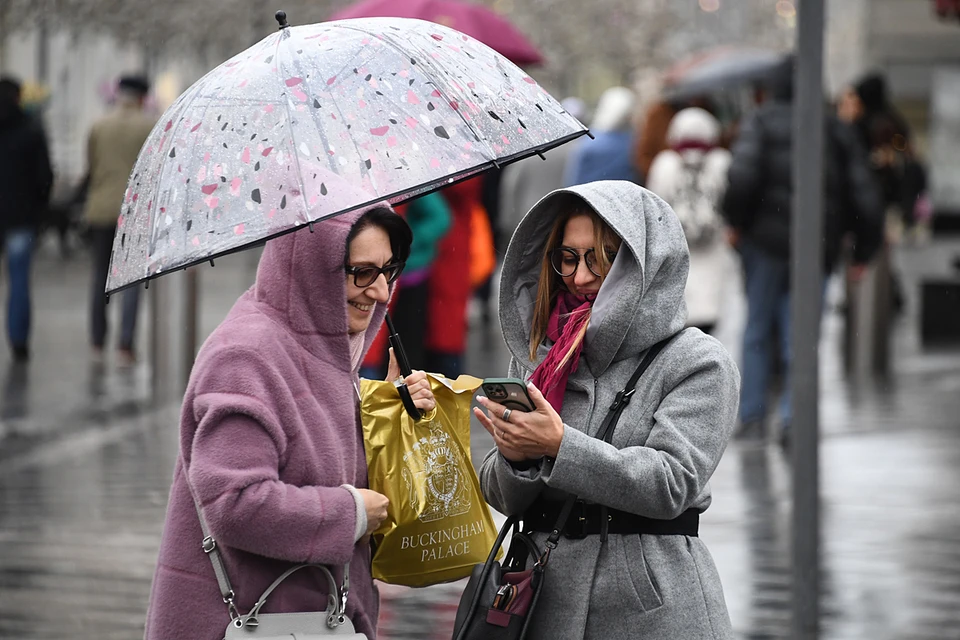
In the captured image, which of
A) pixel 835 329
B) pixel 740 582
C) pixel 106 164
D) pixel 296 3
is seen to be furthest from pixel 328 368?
pixel 296 3

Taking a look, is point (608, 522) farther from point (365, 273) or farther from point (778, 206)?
point (778, 206)

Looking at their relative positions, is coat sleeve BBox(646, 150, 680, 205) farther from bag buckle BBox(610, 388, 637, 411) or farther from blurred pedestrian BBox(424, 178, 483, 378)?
bag buckle BBox(610, 388, 637, 411)

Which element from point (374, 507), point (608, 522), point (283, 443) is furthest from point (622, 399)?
point (283, 443)

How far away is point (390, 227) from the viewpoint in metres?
3.37

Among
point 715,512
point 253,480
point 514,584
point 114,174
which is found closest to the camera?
point 253,480

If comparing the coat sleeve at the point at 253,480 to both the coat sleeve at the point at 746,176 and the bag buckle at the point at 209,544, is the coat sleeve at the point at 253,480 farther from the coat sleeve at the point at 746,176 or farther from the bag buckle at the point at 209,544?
the coat sleeve at the point at 746,176

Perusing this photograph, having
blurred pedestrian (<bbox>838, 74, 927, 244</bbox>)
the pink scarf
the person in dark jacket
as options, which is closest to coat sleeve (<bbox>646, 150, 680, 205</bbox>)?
the person in dark jacket

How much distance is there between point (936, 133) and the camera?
118 feet

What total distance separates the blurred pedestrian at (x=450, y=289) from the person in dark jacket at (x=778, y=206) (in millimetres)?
1707

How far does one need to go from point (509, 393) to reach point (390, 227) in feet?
1.55

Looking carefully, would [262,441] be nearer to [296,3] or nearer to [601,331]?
[601,331]

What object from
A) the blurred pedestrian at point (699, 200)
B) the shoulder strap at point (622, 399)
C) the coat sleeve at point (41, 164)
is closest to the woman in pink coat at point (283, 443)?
the shoulder strap at point (622, 399)

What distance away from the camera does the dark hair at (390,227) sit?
A: 3311mm

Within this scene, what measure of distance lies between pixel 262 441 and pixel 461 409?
23.5 inches
